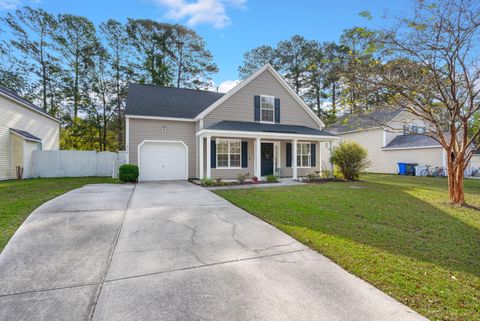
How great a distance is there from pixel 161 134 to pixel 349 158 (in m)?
10.8

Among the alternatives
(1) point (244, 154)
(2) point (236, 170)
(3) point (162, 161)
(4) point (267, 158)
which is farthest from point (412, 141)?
(3) point (162, 161)

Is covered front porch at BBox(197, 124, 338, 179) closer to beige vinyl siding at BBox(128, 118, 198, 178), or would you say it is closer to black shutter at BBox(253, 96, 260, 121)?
beige vinyl siding at BBox(128, 118, 198, 178)

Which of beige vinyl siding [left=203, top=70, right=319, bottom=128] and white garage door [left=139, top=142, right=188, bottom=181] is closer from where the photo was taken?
white garage door [left=139, top=142, right=188, bottom=181]

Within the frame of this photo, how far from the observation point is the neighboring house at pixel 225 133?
489 inches

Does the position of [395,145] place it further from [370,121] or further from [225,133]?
[225,133]

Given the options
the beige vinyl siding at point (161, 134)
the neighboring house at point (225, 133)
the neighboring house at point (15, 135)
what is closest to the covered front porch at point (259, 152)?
the neighboring house at point (225, 133)

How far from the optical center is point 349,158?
13.2 meters

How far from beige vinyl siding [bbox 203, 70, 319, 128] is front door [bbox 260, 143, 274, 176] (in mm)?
1817

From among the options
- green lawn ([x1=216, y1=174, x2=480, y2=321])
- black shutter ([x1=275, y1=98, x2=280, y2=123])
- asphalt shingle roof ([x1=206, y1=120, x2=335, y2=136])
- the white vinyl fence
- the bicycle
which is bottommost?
green lawn ([x1=216, y1=174, x2=480, y2=321])

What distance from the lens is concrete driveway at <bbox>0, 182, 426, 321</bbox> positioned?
223 centimetres

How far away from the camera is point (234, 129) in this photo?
12.0 m

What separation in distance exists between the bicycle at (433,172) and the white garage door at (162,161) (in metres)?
18.2

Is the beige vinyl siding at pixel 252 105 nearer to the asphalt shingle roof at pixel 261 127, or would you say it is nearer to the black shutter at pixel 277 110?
the black shutter at pixel 277 110

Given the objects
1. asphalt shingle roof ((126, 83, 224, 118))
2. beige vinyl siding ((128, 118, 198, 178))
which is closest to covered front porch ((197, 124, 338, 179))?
beige vinyl siding ((128, 118, 198, 178))
